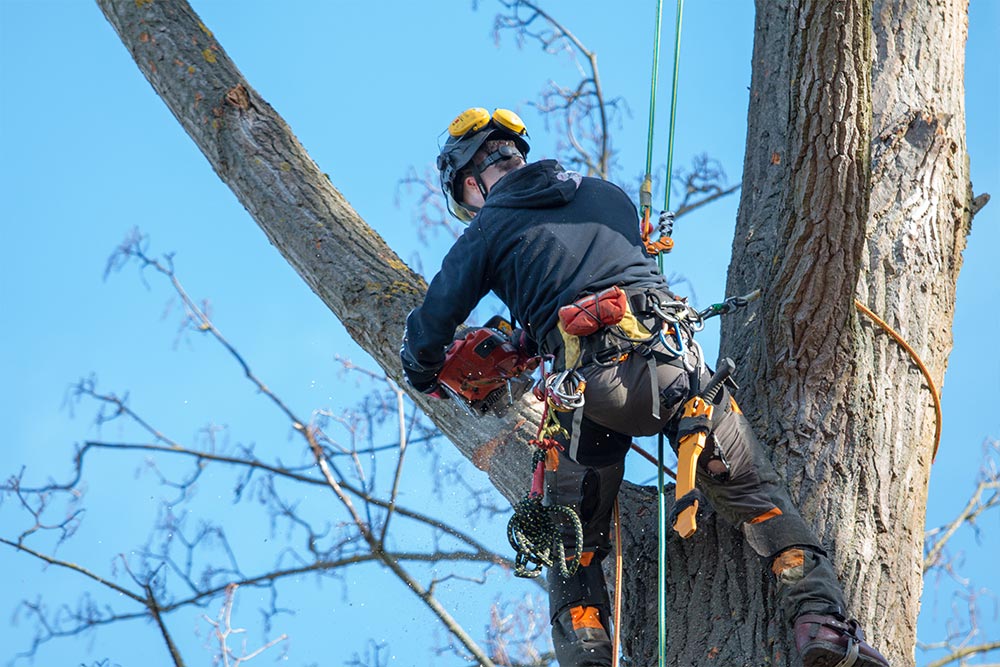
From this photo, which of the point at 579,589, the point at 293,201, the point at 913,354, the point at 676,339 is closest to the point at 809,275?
the point at 676,339

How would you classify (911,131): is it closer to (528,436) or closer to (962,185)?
(962,185)

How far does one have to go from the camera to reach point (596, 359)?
3164 millimetres

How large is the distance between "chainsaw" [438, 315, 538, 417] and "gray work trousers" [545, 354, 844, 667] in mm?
338

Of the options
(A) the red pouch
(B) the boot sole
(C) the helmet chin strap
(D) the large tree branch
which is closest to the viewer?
(B) the boot sole

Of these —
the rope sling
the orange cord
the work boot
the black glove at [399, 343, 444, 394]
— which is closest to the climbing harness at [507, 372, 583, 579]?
the rope sling

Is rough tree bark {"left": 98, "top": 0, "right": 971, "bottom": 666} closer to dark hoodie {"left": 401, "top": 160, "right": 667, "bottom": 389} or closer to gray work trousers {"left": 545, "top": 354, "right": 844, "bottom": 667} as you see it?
gray work trousers {"left": 545, "top": 354, "right": 844, "bottom": 667}

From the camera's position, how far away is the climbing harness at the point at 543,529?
3.18m

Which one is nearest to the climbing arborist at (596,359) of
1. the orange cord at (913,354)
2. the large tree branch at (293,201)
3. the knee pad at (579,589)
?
the knee pad at (579,589)

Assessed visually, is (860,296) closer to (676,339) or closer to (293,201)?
(676,339)

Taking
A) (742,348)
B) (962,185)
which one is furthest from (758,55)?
(742,348)

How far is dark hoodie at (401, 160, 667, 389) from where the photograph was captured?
3.26m

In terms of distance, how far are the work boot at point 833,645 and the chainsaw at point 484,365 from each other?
1.12 m

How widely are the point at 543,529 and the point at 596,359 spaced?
0.49 m

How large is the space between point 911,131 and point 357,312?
1.99 meters
